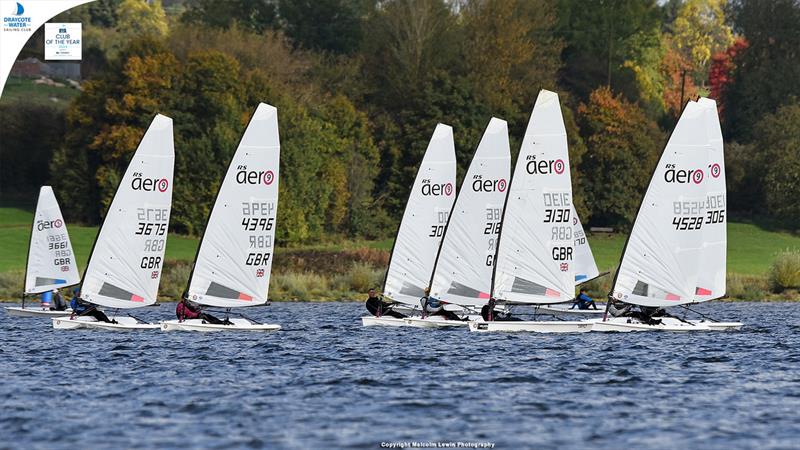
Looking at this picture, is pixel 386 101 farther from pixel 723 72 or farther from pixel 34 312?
pixel 34 312

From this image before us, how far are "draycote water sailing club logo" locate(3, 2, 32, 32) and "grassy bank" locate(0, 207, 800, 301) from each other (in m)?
14.3

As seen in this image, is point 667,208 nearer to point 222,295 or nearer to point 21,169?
point 222,295

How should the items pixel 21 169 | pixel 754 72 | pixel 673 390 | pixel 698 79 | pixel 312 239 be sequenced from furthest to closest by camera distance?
pixel 698 79, pixel 754 72, pixel 21 169, pixel 312 239, pixel 673 390

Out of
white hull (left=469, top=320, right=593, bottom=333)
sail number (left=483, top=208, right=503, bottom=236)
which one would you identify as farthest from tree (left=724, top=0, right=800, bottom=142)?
white hull (left=469, top=320, right=593, bottom=333)

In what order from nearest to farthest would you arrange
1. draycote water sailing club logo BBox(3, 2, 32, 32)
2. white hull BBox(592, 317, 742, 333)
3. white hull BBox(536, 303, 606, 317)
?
white hull BBox(592, 317, 742, 333)
white hull BBox(536, 303, 606, 317)
draycote water sailing club logo BBox(3, 2, 32, 32)

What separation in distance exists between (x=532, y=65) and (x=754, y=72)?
20.0 meters

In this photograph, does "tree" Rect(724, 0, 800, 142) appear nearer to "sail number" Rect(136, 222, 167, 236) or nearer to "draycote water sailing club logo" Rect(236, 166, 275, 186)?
"draycote water sailing club logo" Rect(236, 166, 275, 186)

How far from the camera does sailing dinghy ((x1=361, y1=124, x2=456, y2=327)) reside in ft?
176

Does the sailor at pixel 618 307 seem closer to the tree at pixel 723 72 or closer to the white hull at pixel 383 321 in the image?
the white hull at pixel 383 321

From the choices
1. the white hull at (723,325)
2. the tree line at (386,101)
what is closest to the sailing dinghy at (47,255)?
the white hull at (723,325)

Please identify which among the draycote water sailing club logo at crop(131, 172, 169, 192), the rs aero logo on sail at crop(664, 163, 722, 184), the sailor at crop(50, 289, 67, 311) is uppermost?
the rs aero logo on sail at crop(664, 163, 722, 184)

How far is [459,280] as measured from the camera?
170 ft

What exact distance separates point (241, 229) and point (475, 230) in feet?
31.4

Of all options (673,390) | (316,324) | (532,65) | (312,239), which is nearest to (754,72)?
(532,65)
